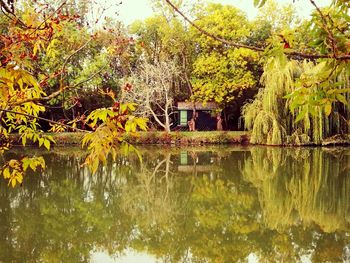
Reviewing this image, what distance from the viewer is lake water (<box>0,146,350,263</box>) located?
16.9 ft

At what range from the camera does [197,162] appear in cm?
1295

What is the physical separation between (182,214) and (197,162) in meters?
6.02

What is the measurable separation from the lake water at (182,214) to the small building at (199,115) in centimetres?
1282

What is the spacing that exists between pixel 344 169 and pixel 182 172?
154 inches

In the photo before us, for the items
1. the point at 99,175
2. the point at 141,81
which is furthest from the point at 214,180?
the point at 141,81

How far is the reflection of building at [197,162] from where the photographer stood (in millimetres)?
11442

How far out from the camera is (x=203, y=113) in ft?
84.5

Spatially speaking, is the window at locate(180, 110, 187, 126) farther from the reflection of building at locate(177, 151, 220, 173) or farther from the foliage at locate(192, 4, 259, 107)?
the reflection of building at locate(177, 151, 220, 173)

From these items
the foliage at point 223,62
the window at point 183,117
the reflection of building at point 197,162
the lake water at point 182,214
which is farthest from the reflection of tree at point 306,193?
the window at point 183,117

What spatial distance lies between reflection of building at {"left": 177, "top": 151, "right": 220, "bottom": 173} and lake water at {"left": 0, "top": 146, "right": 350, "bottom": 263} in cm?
8

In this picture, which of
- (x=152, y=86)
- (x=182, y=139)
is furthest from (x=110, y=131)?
(x=152, y=86)

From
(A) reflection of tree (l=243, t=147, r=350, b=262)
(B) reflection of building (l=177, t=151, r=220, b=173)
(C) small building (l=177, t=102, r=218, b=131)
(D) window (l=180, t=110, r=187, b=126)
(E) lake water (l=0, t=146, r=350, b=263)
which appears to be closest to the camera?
(E) lake water (l=0, t=146, r=350, b=263)

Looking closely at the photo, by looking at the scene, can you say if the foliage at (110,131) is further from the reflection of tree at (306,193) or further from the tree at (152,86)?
the tree at (152,86)

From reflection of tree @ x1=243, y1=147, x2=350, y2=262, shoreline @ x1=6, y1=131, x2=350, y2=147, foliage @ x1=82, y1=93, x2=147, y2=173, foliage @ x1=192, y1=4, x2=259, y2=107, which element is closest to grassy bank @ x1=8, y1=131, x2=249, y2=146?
shoreline @ x1=6, y1=131, x2=350, y2=147
